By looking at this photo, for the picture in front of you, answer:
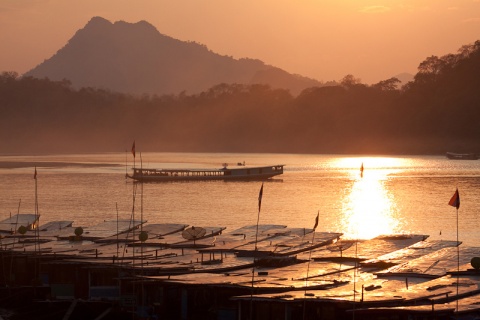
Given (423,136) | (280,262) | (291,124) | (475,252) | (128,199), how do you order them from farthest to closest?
(291,124)
(423,136)
(128,199)
(475,252)
(280,262)

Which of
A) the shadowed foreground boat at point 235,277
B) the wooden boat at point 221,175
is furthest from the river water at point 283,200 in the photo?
the shadowed foreground boat at point 235,277

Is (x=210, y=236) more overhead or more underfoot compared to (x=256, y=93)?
more underfoot

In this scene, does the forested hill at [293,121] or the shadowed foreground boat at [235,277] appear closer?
the shadowed foreground boat at [235,277]

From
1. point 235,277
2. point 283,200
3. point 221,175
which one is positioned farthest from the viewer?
point 221,175

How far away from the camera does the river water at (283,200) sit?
175ft

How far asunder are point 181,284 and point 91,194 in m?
51.6

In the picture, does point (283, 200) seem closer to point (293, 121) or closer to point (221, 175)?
point (221, 175)

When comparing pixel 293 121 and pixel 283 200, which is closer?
pixel 283 200

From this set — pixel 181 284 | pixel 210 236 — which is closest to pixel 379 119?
pixel 210 236

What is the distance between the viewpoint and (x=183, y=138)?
191 m

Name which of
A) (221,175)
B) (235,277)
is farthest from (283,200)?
(235,277)

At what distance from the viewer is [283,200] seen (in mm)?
68438

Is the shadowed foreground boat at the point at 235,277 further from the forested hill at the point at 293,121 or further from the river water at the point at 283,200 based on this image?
the forested hill at the point at 293,121

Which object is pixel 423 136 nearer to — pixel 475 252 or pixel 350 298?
pixel 475 252
